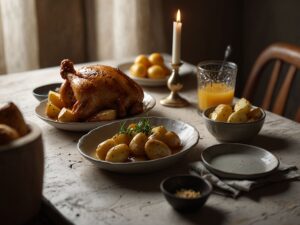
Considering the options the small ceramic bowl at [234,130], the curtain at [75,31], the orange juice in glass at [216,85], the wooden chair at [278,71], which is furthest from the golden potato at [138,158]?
the curtain at [75,31]

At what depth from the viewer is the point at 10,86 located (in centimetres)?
171

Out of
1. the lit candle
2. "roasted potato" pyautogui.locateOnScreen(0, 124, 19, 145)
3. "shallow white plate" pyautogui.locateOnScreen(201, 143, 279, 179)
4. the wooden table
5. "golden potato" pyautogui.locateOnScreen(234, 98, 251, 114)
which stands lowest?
the wooden table

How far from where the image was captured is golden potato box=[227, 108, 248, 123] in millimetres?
1226

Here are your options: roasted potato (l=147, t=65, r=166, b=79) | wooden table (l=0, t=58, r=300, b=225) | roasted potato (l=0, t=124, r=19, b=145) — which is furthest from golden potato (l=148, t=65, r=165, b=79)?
roasted potato (l=0, t=124, r=19, b=145)

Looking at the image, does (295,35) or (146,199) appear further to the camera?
(295,35)

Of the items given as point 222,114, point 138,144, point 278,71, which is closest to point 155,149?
point 138,144

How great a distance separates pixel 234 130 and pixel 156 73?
533mm

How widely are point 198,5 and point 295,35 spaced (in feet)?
1.88

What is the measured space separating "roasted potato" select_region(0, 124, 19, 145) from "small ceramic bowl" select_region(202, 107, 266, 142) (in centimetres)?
53

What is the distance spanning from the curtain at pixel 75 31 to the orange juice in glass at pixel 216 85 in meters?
1.05

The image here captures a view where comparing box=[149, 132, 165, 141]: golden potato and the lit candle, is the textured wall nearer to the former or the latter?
the lit candle

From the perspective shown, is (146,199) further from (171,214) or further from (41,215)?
(41,215)

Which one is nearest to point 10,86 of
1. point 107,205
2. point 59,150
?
point 59,150

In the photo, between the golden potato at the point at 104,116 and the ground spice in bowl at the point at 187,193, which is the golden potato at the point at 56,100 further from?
the ground spice in bowl at the point at 187,193
